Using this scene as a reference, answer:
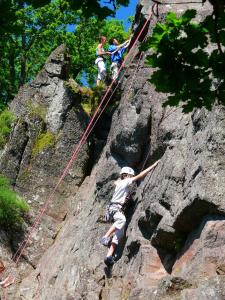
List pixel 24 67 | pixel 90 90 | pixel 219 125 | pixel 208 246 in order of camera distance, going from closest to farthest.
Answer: pixel 208 246 < pixel 219 125 < pixel 90 90 < pixel 24 67

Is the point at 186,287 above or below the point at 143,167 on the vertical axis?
above

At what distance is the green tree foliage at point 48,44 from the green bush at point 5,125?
13148 mm

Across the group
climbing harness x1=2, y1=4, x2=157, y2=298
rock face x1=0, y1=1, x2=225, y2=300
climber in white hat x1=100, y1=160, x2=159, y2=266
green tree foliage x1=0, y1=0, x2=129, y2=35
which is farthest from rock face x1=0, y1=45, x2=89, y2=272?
green tree foliage x1=0, y1=0, x2=129, y2=35

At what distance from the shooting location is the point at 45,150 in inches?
637

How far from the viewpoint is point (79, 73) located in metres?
31.7

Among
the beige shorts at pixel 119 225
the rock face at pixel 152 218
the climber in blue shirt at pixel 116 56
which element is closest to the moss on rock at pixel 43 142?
the rock face at pixel 152 218

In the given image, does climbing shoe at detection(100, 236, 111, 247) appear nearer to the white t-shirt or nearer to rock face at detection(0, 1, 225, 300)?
rock face at detection(0, 1, 225, 300)

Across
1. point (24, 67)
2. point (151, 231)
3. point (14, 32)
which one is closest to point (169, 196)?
point (151, 231)

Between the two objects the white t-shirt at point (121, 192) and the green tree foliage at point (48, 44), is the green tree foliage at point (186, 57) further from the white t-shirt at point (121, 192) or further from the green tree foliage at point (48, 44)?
the green tree foliage at point (48, 44)

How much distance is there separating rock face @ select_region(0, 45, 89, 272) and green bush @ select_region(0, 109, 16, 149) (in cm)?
17

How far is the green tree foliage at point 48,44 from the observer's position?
30203 mm

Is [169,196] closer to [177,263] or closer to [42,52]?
[177,263]

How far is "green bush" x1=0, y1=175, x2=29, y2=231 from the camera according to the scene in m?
14.9

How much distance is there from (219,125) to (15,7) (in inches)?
208
